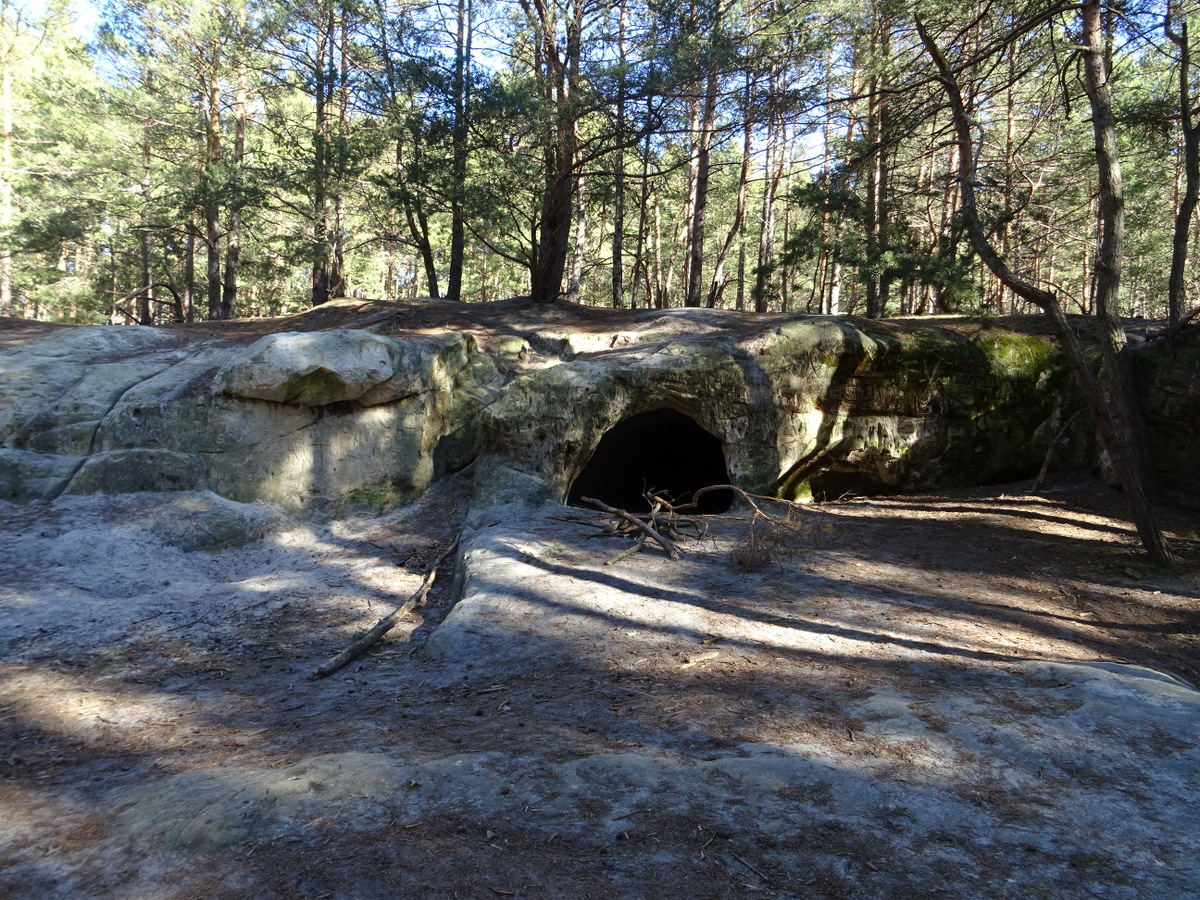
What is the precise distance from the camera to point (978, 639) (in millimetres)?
6031

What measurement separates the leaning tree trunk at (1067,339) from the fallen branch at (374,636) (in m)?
7.00

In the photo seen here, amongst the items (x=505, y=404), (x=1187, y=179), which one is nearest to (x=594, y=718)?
(x=505, y=404)

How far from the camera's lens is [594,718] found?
175 inches

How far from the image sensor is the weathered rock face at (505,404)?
384 inches

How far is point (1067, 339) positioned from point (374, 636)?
26.1 feet

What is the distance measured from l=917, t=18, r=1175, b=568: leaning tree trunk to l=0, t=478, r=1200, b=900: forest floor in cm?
53

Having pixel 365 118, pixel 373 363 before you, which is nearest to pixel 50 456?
pixel 373 363

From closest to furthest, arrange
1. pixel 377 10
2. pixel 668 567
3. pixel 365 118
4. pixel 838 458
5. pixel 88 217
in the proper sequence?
1. pixel 668 567
2. pixel 838 458
3. pixel 377 10
4. pixel 365 118
5. pixel 88 217

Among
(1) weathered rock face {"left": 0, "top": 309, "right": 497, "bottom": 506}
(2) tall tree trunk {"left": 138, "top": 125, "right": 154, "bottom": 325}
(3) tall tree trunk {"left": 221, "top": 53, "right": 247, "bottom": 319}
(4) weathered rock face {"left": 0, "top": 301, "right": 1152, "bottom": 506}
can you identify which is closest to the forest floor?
(1) weathered rock face {"left": 0, "top": 309, "right": 497, "bottom": 506}

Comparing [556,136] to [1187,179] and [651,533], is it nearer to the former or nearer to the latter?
[651,533]

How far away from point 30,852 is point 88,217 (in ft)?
73.5

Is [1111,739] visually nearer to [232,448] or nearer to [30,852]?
[30,852]

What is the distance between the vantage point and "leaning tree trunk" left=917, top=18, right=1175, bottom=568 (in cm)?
759

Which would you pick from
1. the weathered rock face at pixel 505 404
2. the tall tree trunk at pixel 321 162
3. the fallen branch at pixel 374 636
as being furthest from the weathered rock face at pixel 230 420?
the tall tree trunk at pixel 321 162
